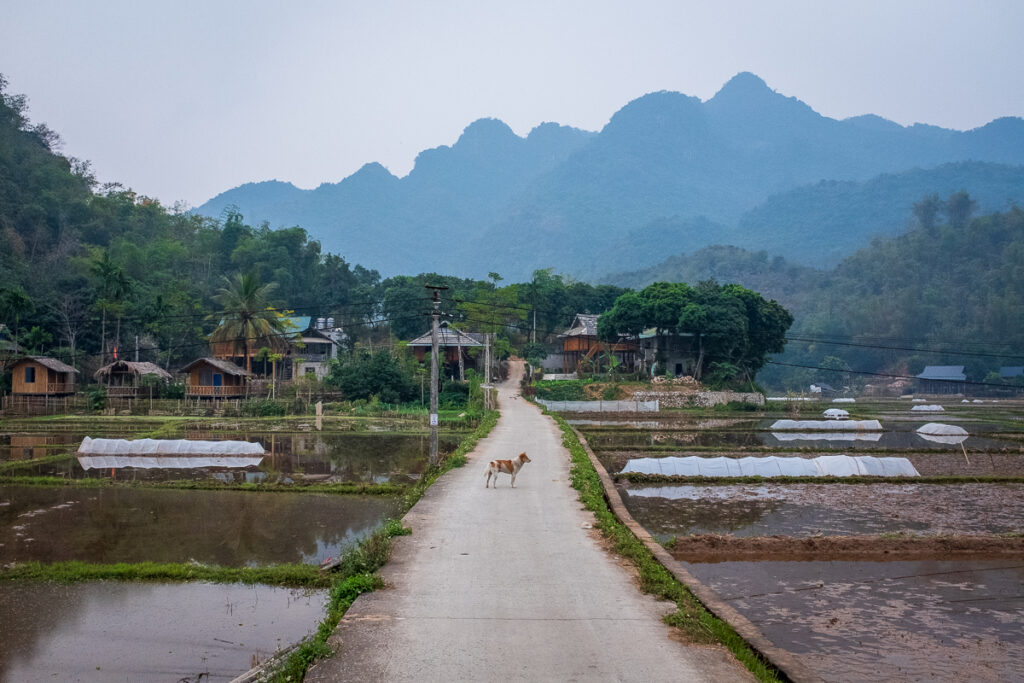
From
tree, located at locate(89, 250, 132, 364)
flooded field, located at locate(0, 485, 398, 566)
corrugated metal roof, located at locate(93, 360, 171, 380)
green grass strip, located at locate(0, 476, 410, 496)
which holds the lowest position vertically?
flooded field, located at locate(0, 485, 398, 566)

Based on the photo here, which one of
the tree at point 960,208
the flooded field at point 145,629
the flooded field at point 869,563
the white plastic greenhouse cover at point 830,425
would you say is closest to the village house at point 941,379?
the white plastic greenhouse cover at point 830,425

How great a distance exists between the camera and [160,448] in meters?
22.0

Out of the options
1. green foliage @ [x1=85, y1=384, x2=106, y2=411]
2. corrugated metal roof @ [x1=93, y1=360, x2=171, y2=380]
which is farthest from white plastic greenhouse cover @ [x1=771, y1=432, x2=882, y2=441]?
corrugated metal roof @ [x1=93, y1=360, x2=171, y2=380]

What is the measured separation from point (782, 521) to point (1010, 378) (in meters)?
69.9

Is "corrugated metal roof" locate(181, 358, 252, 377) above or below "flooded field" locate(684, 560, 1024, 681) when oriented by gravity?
above

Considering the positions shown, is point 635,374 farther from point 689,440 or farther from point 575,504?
point 575,504

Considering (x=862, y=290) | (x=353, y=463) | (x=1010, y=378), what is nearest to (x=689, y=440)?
(x=353, y=463)

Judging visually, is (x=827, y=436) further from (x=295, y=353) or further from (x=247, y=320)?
(x=295, y=353)

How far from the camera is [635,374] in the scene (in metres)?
48.2

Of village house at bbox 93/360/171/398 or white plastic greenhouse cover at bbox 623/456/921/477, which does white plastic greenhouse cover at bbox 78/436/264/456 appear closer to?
white plastic greenhouse cover at bbox 623/456/921/477

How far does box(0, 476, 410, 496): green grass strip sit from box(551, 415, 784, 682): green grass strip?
5530 mm

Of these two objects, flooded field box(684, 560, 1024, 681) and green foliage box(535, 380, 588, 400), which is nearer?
flooded field box(684, 560, 1024, 681)

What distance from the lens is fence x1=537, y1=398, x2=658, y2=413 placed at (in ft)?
134

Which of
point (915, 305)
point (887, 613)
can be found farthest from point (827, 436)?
point (915, 305)
